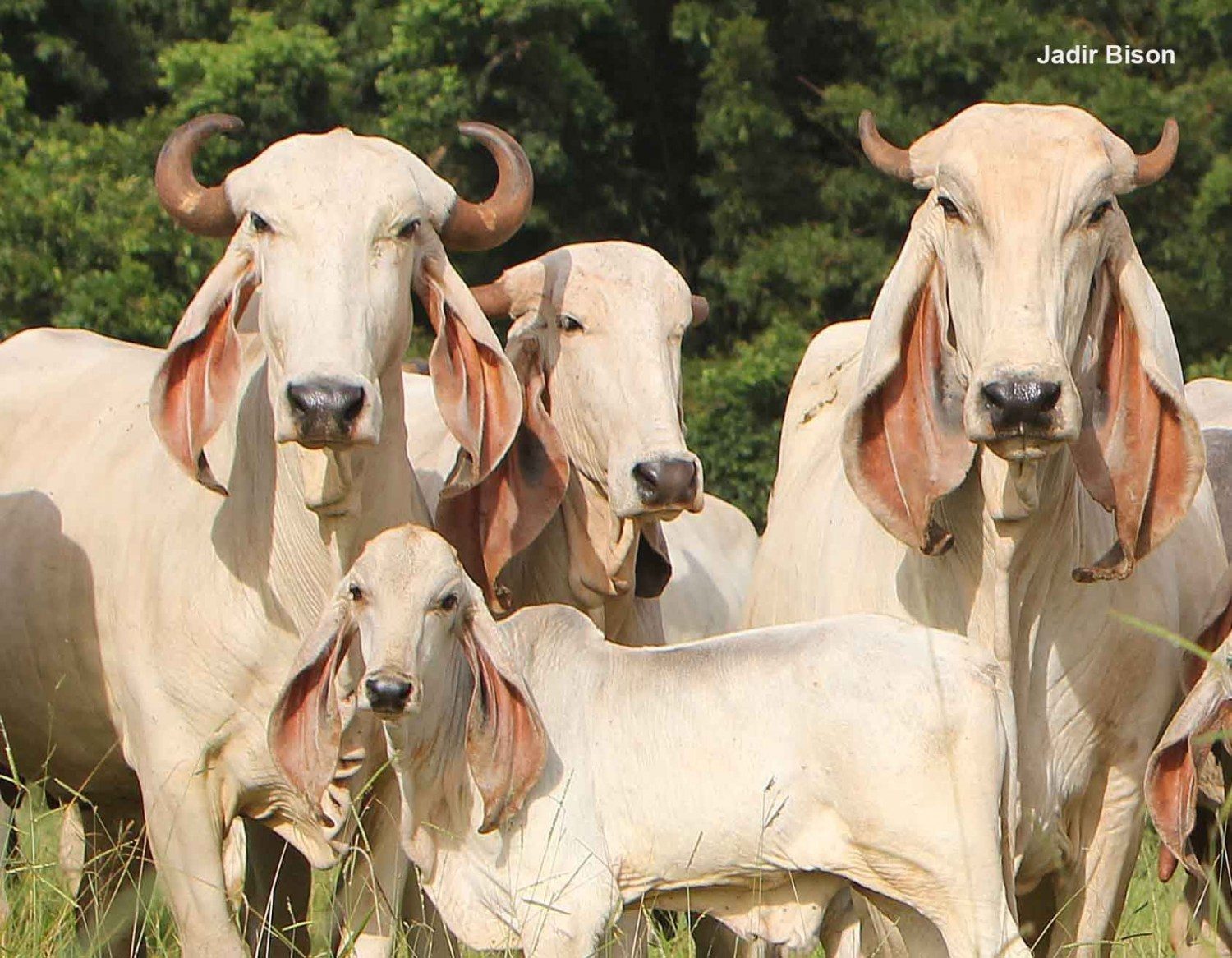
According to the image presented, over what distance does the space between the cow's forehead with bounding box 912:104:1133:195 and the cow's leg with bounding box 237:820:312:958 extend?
8.76 ft

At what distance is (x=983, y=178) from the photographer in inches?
206

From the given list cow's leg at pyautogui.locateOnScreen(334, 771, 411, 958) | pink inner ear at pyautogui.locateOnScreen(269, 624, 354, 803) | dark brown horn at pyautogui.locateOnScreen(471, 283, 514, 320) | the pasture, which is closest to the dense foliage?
the pasture

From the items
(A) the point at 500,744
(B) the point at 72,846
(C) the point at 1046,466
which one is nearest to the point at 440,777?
(A) the point at 500,744

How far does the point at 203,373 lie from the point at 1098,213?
1.99m

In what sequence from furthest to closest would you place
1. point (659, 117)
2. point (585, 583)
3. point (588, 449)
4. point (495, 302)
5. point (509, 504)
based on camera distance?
point (659, 117), point (495, 302), point (585, 583), point (588, 449), point (509, 504)

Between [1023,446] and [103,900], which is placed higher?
[1023,446]

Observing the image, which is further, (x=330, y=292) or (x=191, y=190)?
(x=191, y=190)

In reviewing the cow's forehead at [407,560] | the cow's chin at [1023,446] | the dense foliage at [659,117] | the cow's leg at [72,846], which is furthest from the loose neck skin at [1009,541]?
the dense foliage at [659,117]

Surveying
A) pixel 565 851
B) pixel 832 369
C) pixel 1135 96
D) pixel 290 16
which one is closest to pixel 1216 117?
pixel 1135 96

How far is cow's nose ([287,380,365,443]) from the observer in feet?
16.7

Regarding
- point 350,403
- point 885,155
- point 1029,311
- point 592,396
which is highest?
point 885,155

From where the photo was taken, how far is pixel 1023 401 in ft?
16.0

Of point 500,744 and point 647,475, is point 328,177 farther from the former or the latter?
point 500,744

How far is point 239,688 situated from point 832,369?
2.15 m
